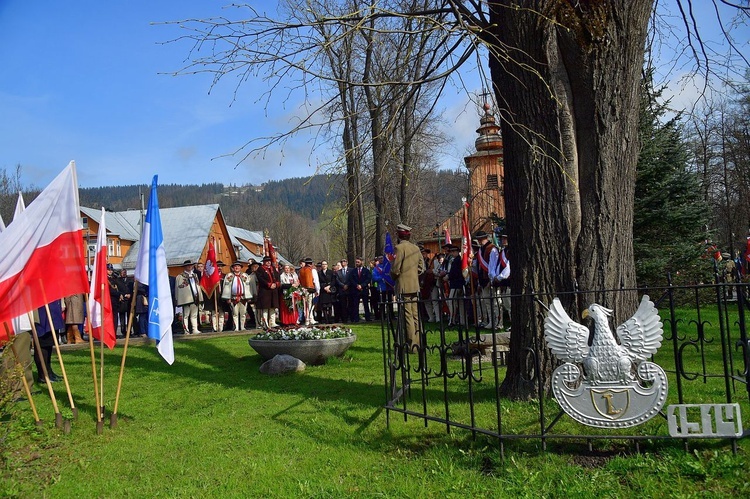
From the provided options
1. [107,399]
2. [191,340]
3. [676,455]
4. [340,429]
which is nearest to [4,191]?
[191,340]

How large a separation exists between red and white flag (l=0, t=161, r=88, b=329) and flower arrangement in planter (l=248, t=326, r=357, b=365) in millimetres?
3983

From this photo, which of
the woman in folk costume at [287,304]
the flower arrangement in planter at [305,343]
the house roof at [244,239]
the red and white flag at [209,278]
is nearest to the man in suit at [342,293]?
the woman in folk costume at [287,304]

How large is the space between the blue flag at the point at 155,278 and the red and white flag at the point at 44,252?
68cm

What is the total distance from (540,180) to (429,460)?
2841 millimetres

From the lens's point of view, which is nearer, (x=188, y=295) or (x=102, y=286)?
(x=102, y=286)

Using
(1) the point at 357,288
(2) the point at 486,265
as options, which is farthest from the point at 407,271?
(1) the point at 357,288

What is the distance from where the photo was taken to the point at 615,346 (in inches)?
167

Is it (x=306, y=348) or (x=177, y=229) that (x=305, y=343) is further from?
(x=177, y=229)

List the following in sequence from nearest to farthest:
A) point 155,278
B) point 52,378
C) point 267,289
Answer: point 155,278
point 52,378
point 267,289

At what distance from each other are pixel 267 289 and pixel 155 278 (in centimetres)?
1033

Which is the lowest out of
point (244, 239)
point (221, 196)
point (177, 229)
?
point (244, 239)

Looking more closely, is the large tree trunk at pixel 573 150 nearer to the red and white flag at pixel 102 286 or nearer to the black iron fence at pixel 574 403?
the black iron fence at pixel 574 403

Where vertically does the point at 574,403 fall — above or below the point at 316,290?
below

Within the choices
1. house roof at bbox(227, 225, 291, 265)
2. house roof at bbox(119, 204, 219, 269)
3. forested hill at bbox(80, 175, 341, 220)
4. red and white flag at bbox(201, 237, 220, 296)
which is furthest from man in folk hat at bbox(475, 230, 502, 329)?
forested hill at bbox(80, 175, 341, 220)
